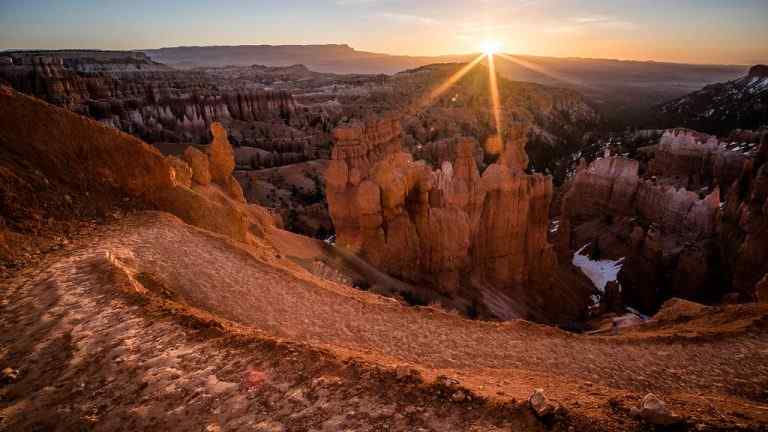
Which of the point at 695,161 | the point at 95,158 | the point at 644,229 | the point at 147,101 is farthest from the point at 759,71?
the point at 95,158

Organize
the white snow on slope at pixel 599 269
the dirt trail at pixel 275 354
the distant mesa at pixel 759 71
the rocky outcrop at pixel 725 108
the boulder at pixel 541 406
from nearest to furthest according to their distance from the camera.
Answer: the boulder at pixel 541 406 < the dirt trail at pixel 275 354 < the white snow on slope at pixel 599 269 < the rocky outcrop at pixel 725 108 < the distant mesa at pixel 759 71

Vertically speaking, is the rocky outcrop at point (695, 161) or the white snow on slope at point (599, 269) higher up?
the rocky outcrop at point (695, 161)

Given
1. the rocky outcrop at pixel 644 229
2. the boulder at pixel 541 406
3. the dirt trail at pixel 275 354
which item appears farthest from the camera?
the rocky outcrop at pixel 644 229

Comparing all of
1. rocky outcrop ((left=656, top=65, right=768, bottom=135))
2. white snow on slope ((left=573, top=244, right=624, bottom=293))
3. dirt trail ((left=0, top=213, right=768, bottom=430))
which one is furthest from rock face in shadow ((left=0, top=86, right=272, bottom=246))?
rocky outcrop ((left=656, top=65, right=768, bottom=135))

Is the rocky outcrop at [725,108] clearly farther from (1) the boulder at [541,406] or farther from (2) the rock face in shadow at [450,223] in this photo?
(1) the boulder at [541,406]

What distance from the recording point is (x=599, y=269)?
2562 cm

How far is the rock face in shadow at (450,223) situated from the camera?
1669 cm

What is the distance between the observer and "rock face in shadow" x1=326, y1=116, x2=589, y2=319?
16.7m

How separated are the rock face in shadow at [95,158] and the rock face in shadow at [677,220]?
68.5ft

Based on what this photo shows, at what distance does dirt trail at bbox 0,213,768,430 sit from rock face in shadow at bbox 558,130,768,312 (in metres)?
16.6

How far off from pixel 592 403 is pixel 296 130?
59099 mm

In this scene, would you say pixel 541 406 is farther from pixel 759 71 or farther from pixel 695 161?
pixel 759 71

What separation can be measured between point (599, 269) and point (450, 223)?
13380 mm

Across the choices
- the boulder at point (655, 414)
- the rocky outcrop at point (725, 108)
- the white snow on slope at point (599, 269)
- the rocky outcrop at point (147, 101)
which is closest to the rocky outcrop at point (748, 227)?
the white snow on slope at point (599, 269)
